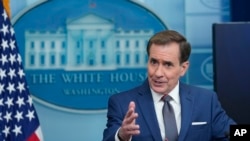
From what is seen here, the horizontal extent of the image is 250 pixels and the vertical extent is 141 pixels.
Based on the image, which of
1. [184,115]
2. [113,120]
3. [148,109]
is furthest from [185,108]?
[113,120]

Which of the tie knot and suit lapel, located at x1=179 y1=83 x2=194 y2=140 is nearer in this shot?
suit lapel, located at x1=179 y1=83 x2=194 y2=140

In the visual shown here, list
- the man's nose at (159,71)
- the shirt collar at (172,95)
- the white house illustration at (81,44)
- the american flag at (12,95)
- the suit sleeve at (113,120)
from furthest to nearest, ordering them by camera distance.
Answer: the white house illustration at (81,44) < the american flag at (12,95) < the shirt collar at (172,95) < the man's nose at (159,71) < the suit sleeve at (113,120)

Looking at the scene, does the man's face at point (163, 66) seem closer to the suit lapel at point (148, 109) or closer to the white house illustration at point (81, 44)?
the suit lapel at point (148, 109)

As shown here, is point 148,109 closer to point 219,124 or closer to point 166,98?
point 166,98

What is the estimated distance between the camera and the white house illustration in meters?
3.55

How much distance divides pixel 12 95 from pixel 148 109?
3.70ft

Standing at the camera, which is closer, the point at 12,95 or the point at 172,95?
the point at 172,95

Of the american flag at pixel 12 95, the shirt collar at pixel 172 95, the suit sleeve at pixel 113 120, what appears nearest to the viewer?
the suit sleeve at pixel 113 120

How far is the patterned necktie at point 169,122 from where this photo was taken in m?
2.13

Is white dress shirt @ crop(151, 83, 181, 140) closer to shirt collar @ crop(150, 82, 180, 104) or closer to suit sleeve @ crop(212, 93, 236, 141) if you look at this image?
shirt collar @ crop(150, 82, 180, 104)

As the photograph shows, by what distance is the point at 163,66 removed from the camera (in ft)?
7.22

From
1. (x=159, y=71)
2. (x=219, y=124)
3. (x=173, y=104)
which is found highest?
(x=159, y=71)

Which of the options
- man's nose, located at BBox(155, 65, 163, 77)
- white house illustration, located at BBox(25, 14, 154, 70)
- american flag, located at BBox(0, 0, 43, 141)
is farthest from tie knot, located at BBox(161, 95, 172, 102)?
white house illustration, located at BBox(25, 14, 154, 70)

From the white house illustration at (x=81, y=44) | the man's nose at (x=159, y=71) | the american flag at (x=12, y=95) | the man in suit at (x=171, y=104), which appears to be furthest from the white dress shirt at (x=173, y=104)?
the white house illustration at (x=81, y=44)
